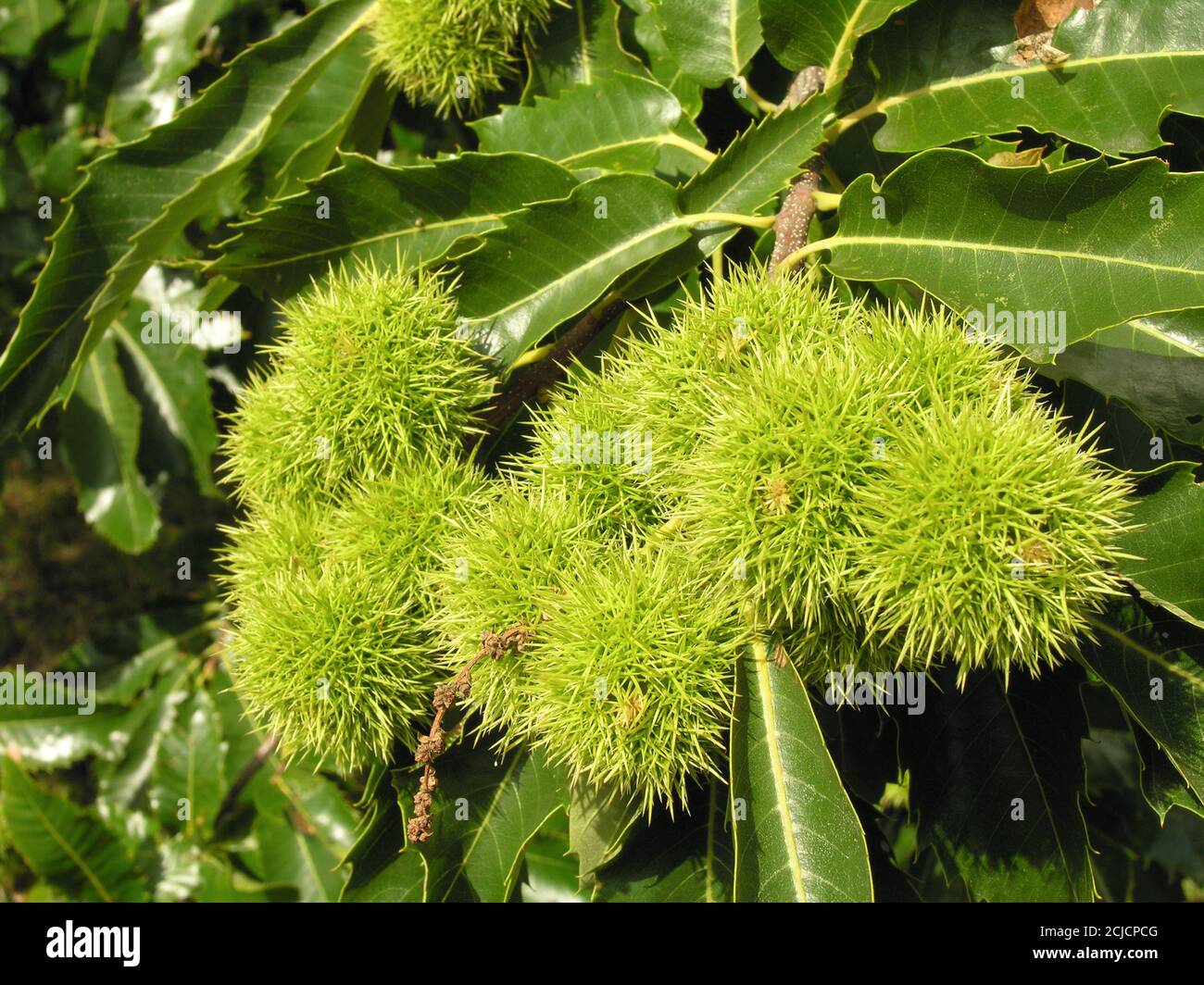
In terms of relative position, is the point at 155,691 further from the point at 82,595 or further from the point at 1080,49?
the point at 1080,49

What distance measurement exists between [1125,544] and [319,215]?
1288mm

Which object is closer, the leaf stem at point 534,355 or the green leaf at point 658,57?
the leaf stem at point 534,355

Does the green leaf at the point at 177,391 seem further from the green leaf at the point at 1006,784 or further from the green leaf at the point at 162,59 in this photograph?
the green leaf at the point at 1006,784

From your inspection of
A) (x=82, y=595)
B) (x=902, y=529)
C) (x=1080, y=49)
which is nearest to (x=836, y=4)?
(x=1080, y=49)

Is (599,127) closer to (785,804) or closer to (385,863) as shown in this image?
(785,804)

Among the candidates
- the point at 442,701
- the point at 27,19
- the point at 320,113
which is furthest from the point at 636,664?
the point at 27,19

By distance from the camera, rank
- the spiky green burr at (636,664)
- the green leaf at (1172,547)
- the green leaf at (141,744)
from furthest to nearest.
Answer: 1. the green leaf at (141,744)
2. the green leaf at (1172,547)
3. the spiky green burr at (636,664)

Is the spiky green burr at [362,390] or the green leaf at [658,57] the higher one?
the green leaf at [658,57]

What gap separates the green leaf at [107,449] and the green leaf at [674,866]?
1601mm

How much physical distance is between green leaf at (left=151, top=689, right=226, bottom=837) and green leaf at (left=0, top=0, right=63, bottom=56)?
1.79 m

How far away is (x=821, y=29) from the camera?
139 cm

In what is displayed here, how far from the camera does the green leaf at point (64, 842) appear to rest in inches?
86.7

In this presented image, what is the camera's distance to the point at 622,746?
1.09m

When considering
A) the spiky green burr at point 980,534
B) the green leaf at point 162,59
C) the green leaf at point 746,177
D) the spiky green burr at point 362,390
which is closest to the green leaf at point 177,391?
the green leaf at point 162,59
